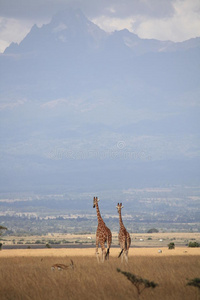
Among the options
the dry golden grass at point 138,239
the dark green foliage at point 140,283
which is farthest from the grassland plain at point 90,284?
the dry golden grass at point 138,239

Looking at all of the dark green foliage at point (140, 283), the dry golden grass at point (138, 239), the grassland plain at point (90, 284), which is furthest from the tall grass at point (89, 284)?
the dry golden grass at point (138, 239)

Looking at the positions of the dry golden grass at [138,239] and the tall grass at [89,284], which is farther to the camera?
the dry golden grass at [138,239]

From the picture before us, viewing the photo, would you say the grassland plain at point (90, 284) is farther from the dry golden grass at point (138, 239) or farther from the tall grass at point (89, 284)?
the dry golden grass at point (138, 239)

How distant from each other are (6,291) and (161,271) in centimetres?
691

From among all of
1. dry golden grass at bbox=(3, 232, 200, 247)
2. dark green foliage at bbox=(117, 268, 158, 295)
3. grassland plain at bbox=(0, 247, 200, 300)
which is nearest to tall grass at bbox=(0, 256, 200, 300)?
grassland plain at bbox=(0, 247, 200, 300)

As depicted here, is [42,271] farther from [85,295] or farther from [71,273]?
[85,295]

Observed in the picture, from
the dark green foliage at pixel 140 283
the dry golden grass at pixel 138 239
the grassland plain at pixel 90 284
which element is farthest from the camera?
the dry golden grass at pixel 138 239

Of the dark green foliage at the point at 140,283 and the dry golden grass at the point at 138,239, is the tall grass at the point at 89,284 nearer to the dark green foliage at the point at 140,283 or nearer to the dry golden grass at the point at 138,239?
the dark green foliage at the point at 140,283

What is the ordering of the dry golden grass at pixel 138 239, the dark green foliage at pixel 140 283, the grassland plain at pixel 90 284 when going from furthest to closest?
the dry golden grass at pixel 138 239 < the grassland plain at pixel 90 284 < the dark green foliage at pixel 140 283

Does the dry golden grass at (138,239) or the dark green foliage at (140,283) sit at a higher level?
the dry golden grass at (138,239)

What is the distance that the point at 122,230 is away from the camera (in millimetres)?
29516

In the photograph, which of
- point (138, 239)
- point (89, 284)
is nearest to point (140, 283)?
point (89, 284)

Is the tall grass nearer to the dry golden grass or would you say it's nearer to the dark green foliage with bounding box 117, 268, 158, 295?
the dark green foliage with bounding box 117, 268, 158, 295

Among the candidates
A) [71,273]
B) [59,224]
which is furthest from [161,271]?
[59,224]
